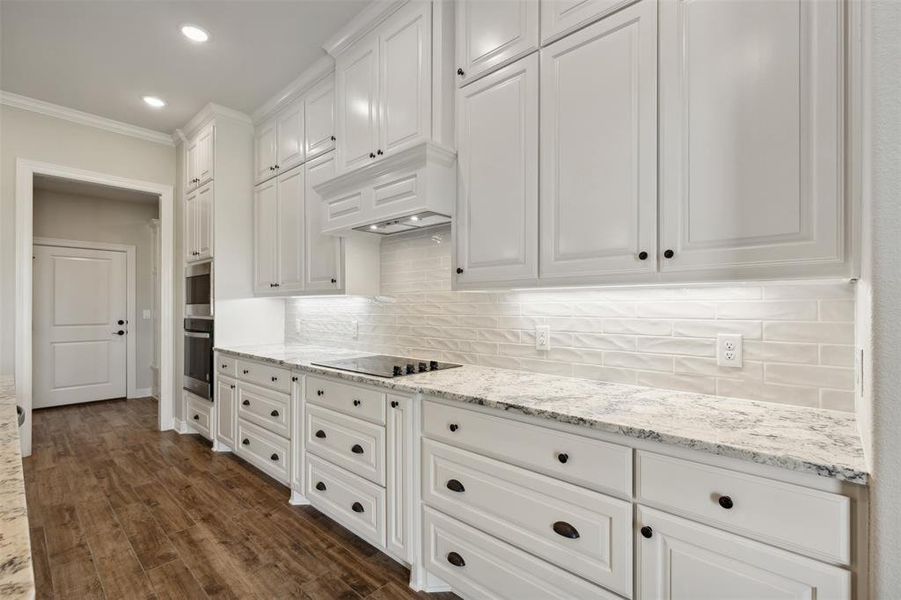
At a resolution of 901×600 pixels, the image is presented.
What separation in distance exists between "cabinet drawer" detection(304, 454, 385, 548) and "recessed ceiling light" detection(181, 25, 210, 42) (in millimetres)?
2621

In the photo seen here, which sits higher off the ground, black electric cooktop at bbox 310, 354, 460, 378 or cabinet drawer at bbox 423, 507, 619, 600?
black electric cooktop at bbox 310, 354, 460, 378

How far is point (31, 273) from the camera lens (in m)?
3.52

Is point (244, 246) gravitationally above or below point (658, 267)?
above

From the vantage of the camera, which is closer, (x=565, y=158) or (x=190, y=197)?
(x=565, y=158)

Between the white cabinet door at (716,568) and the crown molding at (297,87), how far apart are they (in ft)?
10.1

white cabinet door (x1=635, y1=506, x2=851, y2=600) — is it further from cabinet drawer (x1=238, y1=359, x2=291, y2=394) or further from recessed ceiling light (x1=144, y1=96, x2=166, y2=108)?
→ recessed ceiling light (x1=144, y1=96, x2=166, y2=108)

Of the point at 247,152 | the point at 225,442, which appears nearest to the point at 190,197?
the point at 247,152

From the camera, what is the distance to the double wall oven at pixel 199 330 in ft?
11.8

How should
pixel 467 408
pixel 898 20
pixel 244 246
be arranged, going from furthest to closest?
pixel 244 246 → pixel 467 408 → pixel 898 20

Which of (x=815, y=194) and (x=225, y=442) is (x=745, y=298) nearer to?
(x=815, y=194)

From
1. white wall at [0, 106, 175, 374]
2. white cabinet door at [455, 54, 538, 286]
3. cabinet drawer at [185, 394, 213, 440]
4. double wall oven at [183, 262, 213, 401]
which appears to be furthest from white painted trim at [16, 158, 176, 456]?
white cabinet door at [455, 54, 538, 286]

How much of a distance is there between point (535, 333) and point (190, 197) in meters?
3.58

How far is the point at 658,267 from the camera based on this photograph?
56.6 inches

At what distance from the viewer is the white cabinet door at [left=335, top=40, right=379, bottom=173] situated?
2432 millimetres
